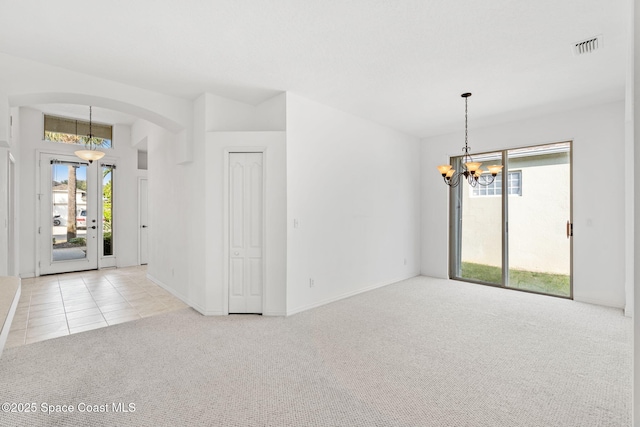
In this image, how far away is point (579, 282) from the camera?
173 inches

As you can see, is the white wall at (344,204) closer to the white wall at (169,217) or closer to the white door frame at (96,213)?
the white wall at (169,217)

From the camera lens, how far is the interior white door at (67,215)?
19.0 feet

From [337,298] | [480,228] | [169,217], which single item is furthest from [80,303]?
[480,228]

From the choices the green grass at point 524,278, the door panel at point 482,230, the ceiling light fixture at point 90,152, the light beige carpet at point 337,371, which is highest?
the ceiling light fixture at point 90,152

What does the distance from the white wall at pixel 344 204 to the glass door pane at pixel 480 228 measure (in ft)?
2.82

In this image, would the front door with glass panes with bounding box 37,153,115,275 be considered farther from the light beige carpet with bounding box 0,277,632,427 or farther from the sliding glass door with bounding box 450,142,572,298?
the sliding glass door with bounding box 450,142,572,298

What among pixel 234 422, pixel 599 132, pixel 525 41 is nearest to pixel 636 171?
pixel 234 422

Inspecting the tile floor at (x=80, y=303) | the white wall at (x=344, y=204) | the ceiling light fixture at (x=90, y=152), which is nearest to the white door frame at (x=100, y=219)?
the ceiling light fixture at (x=90, y=152)

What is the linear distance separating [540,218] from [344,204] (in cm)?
324

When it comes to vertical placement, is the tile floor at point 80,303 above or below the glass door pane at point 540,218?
below

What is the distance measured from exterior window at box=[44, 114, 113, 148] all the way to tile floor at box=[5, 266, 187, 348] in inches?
108

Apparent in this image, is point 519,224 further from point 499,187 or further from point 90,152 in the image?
point 90,152

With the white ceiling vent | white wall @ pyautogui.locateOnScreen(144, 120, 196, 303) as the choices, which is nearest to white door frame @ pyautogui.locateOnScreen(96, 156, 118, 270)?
white wall @ pyautogui.locateOnScreen(144, 120, 196, 303)

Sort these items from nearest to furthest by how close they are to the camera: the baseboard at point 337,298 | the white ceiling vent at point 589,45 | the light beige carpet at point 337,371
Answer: the light beige carpet at point 337,371 < the white ceiling vent at point 589,45 < the baseboard at point 337,298
